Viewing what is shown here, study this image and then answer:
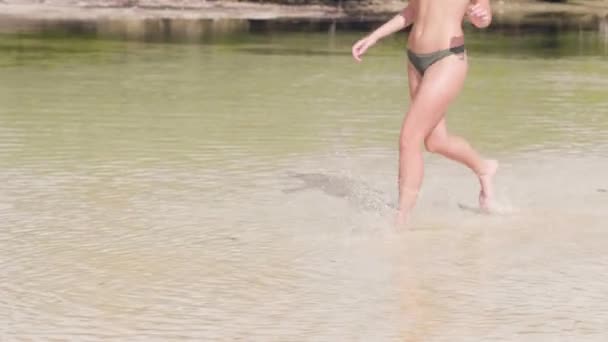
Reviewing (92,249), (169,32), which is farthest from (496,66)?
(92,249)

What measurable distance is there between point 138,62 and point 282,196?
1140 cm

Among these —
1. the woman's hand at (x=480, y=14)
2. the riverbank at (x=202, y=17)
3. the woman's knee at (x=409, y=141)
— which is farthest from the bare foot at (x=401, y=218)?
the riverbank at (x=202, y=17)

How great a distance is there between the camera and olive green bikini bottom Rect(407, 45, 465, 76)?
26.9 ft

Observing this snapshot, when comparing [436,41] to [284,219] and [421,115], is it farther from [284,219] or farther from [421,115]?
[284,219]

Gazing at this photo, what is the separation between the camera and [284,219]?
8.57 m

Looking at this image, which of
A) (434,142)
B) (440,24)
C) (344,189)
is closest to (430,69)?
(440,24)

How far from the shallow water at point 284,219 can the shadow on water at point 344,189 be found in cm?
2

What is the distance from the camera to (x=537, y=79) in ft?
60.7

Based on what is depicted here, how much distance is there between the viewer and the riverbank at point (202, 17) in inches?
1161

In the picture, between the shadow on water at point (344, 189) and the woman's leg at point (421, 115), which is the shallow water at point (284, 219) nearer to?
the shadow on water at point (344, 189)

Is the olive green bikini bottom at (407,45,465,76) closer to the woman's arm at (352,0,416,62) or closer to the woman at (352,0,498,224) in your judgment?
the woman at (352,0,498,224)

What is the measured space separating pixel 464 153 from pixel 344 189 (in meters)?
1.16

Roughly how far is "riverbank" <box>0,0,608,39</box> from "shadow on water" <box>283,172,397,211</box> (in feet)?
55.3

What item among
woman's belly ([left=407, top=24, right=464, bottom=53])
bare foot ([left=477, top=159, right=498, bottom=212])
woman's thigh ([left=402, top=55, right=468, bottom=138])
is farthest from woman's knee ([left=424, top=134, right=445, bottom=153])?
woman's belly ([left=407, top=24, right=464, bottom=53])
